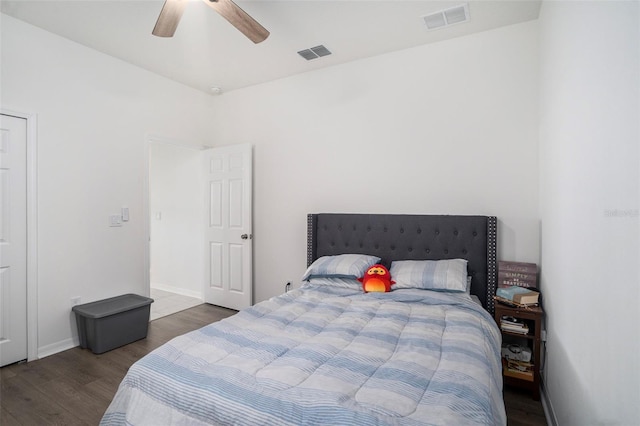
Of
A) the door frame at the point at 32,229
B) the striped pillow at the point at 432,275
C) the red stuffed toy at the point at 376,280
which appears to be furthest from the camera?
the door frame at the point at 32,229

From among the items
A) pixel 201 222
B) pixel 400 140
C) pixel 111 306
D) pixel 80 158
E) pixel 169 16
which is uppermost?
pixel 169 16

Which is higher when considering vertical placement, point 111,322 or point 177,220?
point 177,220

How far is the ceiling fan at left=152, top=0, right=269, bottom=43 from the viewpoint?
6.53 ft

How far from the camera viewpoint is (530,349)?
2.35 metres

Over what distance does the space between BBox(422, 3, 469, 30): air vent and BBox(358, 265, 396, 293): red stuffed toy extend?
2.09 m

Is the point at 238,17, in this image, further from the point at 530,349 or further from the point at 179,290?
the point at 179,290

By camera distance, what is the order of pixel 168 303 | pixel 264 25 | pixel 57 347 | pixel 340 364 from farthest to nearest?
1. pixel 168 303
2. pixel 57 347
3. pixel 264 25
4. pixel 340 364

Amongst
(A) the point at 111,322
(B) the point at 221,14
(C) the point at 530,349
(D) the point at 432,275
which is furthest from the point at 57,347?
(C) the point at 530,349

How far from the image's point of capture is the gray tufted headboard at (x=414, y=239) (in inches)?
105

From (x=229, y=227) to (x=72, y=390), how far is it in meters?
2.16

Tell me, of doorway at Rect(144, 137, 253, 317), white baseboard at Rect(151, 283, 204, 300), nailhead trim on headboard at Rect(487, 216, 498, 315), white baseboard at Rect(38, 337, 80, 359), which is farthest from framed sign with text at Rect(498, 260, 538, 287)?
white baseboard at Rect(38, 337, 80, 359)

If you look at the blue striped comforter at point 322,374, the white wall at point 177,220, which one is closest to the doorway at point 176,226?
the white wall at point 177,220

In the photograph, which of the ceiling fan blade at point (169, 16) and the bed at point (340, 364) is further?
the ceiling fan blade at point (169, 16)

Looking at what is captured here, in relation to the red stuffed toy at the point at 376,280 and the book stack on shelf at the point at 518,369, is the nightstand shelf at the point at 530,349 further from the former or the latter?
the red stuffed toy at the point at 376,280
